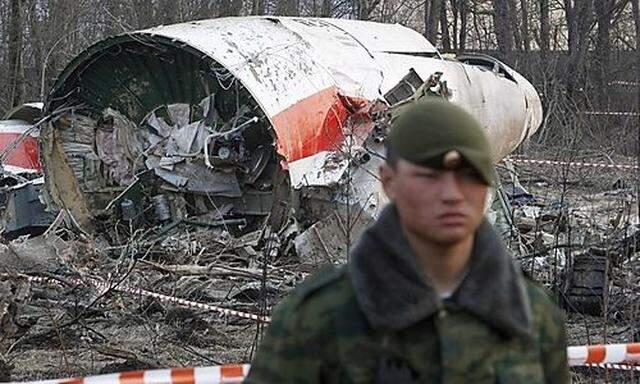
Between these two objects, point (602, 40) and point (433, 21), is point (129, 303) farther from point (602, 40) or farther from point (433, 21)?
point (602, 40)

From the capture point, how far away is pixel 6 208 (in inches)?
477

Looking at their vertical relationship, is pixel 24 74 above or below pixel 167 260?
above

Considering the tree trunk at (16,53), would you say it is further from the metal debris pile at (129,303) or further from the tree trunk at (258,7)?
the metal debris pile at (129,303)

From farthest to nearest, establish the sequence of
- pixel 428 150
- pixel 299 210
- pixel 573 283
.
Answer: pixel 299 210, pixel 573 283, pixel 428 150

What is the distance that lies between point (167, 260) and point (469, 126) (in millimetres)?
7875

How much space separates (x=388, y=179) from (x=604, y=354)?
10.8 ft

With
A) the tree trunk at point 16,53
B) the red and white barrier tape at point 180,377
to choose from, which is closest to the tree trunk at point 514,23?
the tree trunk at point 16,53

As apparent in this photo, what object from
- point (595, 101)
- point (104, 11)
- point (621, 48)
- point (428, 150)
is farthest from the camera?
point (621, 48)

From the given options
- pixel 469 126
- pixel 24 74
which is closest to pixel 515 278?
pixel 469 126

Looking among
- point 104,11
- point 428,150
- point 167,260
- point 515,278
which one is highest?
point 104,11

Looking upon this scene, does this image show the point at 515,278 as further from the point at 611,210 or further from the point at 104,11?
the point at 104,11

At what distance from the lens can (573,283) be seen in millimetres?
7293

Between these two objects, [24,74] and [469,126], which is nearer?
[469,126]

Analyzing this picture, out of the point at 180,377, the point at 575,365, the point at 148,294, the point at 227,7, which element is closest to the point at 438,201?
the point at 180,377
